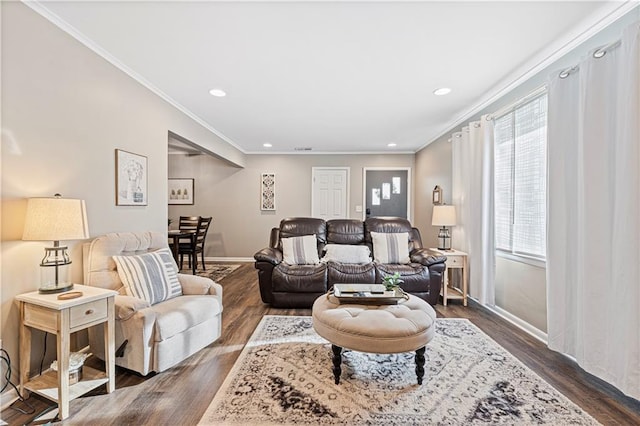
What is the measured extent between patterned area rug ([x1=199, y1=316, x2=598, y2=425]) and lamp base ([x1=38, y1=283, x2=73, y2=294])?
1185 mm

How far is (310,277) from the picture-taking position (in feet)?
10.8

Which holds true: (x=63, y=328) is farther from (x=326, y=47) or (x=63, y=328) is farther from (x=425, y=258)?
(x=425, y=258)

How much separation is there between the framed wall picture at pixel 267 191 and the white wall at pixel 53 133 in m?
3.53

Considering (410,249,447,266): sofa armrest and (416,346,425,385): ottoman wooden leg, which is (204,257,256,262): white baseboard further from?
(416,346,425,385): ottoman wooden leg

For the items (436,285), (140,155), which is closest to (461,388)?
(436,285)

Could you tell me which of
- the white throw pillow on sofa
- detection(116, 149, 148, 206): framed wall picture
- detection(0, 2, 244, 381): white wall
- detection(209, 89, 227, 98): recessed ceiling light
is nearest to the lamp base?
detection(0, 2, 244, 381): white wall

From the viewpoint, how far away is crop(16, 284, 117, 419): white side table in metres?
1.55

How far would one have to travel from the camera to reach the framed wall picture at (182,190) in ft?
20.6

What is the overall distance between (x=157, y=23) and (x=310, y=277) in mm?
2662

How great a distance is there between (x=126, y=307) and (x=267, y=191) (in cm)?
457

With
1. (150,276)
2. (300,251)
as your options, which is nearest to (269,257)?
(300,251)

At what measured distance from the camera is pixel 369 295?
223 centimetres

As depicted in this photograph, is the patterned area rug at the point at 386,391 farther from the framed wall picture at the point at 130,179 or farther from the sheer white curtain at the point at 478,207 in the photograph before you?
the framed wall picture at the point at 130,179

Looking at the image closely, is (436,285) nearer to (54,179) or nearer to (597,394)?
(597,394)
